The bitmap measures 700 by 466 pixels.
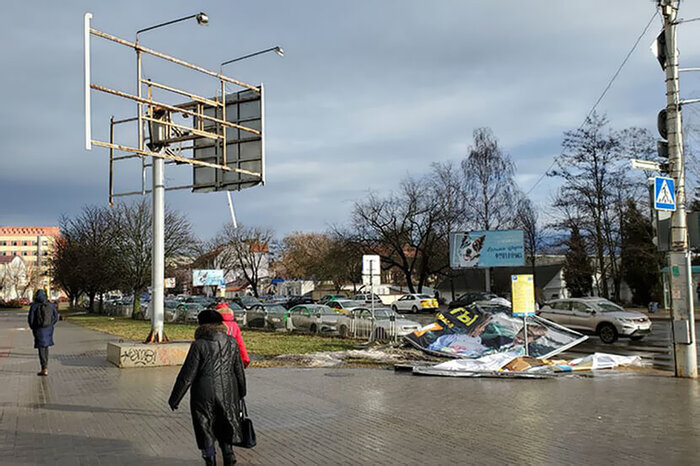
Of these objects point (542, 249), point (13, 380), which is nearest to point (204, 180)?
point (13, 380)

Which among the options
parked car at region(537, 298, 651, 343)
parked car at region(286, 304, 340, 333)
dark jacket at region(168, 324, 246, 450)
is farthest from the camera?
parked car at region(286, 304, 340, 333)

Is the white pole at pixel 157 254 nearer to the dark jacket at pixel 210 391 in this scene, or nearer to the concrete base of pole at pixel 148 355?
the concrete base of pole at pixel 148 355

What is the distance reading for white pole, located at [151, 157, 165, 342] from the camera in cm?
1463

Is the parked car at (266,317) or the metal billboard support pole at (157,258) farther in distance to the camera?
the parked car at (266,317)

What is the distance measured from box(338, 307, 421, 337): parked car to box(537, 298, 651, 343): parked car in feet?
18.9

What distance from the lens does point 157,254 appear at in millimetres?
14930

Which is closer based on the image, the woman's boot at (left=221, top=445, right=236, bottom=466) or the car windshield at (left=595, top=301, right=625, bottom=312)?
the woman's boot at (left=221, top=445, right=236, bottom=466)

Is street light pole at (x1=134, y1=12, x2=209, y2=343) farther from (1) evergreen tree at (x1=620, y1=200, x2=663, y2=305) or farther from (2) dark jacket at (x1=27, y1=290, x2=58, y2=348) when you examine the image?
(1) evergreen tree at (x1=620, y1=200, x2=663, y2=305)

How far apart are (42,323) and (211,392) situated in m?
8.99

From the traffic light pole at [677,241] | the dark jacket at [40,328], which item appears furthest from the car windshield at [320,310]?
the traffic light pole at [677,241]

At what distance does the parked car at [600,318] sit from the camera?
20.5m

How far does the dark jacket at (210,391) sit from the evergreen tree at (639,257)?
39.2 metres

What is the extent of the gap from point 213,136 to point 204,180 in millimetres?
2759

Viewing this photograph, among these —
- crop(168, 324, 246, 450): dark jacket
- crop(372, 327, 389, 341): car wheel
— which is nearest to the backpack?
crop(168, 324, 246, 450): dark jacket
